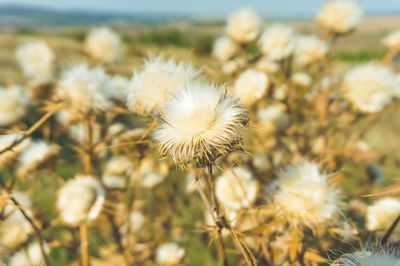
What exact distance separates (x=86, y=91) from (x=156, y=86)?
0.28 metres

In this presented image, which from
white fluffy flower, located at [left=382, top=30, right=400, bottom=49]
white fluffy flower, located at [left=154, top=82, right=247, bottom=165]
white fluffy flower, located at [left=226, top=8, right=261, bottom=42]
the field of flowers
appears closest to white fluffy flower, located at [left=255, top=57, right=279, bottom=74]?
the field of flowers

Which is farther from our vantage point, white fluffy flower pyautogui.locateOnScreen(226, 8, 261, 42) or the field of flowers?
white fluffy flower pyautogui.locateOnScreen(226, 8, 261, 42)

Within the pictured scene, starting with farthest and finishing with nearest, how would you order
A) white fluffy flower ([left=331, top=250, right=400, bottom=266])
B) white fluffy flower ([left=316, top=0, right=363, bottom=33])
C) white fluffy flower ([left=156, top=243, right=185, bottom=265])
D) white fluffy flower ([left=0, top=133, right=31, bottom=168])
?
white fluffy flower ([left=316, top=0, right=363, bottom=33]) < white fluffy flower ([left=156, top=243, right=185, bottom=265]) < white fluffy flower ([left=0, top=133, right=31, bottom=168]) < white fluffy flower ([left=331, top=250, right=400, bottom=266])

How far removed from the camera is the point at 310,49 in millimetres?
1242

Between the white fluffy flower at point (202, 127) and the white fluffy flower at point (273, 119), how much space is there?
26.4 inches

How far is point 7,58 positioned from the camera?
406 centimetres

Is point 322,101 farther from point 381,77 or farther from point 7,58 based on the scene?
point 7,58

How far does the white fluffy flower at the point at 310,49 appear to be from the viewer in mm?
1238

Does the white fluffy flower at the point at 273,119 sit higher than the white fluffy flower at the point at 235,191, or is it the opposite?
the white fluffy flower at the point at 273,119

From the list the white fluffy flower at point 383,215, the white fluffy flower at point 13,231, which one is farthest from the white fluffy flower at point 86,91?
the white fluffy flower at point 383,215

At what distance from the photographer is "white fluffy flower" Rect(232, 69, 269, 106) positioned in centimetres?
87

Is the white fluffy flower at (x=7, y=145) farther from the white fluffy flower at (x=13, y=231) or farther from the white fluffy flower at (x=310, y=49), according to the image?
the white fluffy flower at (x=310, y=49)

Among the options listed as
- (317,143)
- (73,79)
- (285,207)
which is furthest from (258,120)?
(73,79)

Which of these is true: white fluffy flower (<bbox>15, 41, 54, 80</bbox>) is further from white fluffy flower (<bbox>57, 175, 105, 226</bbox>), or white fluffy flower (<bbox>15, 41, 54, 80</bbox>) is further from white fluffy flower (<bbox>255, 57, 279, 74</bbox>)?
white fluffy flower (<bbox>255, 57, 279, 74</bbox>)
